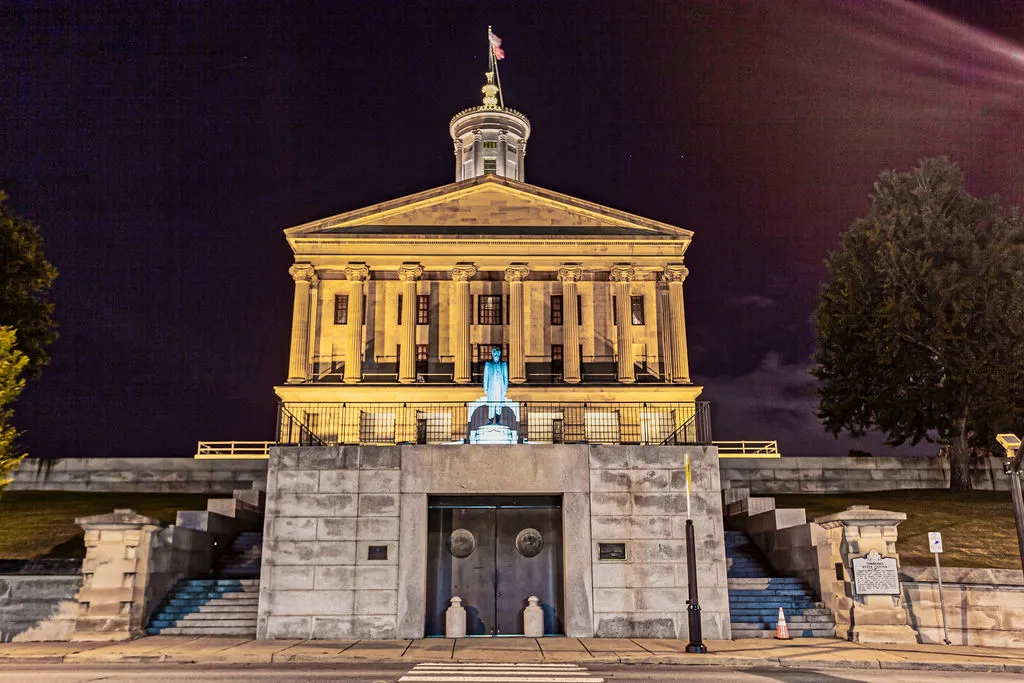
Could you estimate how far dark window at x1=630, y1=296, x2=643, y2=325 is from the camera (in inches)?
2163

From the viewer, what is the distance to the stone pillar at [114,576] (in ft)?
60.3

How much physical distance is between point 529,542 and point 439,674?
23.7ft

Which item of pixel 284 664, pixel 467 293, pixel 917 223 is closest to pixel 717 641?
pixel 284 664

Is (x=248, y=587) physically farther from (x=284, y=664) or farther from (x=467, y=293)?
(x=467, y=293)

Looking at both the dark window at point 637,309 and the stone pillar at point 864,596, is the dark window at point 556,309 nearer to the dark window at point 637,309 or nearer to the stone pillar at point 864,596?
the dark window at point 637,309

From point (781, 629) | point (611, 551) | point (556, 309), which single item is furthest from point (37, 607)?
point (556, 309)

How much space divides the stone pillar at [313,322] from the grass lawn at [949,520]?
31.4 m

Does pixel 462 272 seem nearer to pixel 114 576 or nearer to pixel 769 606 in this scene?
pixel 769 606

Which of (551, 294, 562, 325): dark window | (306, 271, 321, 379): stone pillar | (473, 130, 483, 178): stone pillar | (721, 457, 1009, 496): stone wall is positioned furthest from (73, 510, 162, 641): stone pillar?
(473, 130, 483, 178): stone pillar

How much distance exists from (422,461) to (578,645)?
5.75 m

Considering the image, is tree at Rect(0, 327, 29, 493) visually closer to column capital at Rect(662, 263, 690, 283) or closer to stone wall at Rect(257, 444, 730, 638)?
stone wall at Rect(257, 444, 730, 638)

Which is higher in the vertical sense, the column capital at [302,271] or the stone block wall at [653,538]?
the column capital at [302,271]

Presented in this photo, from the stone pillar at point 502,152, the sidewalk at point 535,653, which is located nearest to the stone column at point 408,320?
the stone pillar at point 502,152

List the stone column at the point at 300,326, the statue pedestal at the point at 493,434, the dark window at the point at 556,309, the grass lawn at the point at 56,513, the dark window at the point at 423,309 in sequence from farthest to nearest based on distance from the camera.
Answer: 1. the dark window at the point at 556,309
2. the dark window at the point at 423,309
3. the stone column at the point at 300,326
4. the grass lawn at the point at 56,513
5. the statue pedestal at the point at 493,434
